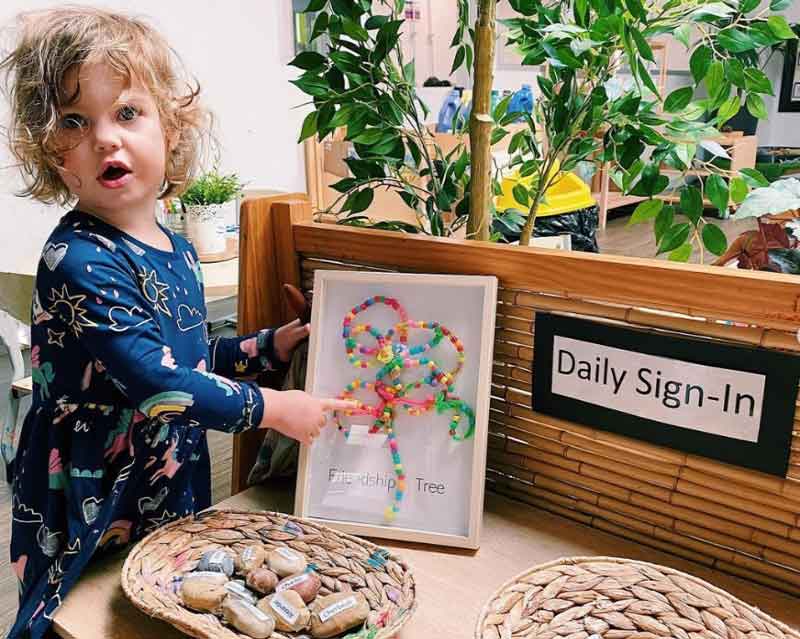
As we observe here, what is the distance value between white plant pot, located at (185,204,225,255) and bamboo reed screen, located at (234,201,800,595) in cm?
144

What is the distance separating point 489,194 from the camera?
3.04 ft

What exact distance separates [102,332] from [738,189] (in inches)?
26.4

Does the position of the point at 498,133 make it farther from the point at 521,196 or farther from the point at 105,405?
the point at 105,405

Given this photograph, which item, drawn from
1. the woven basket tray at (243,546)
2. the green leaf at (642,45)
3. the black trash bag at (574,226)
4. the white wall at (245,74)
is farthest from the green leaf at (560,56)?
the white wall at (245,74)

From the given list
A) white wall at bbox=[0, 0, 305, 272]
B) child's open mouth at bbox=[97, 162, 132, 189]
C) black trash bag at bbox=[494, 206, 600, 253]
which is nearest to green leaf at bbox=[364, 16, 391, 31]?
child's open mouth at bbox=[97, 162, 132, 189]

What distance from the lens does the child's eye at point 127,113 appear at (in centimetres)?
81

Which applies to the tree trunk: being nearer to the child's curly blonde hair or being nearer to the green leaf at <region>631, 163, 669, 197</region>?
the green leaf at <region>631, 163, 669, 197</region>

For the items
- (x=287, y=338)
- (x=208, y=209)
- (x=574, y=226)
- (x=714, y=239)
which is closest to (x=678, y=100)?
(x=714, y=239)

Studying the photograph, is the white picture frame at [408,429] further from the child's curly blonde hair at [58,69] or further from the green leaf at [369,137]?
the child's curly blonde hair at [58,69]

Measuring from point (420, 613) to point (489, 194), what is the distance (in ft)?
1.60

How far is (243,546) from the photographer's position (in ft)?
2.42

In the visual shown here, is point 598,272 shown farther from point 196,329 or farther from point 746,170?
point 196,329

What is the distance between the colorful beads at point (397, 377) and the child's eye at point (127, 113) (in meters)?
0.31

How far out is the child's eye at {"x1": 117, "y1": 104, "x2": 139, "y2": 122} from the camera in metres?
0.81
